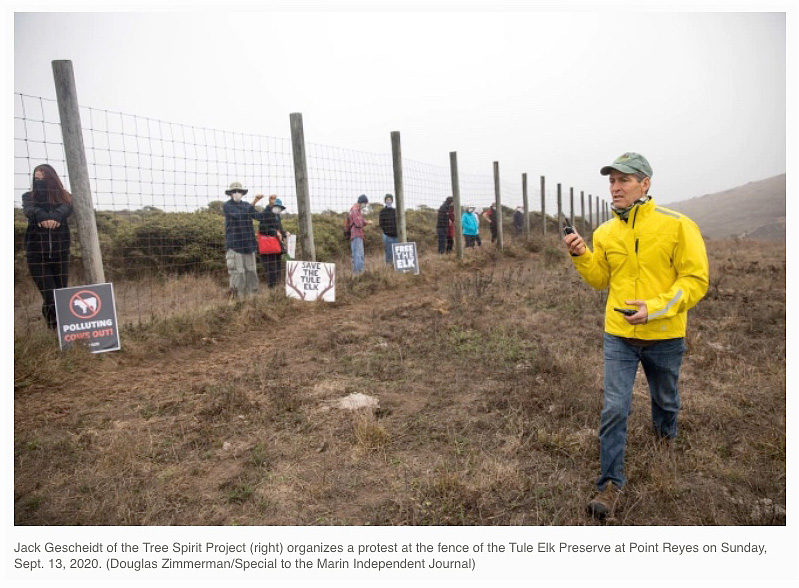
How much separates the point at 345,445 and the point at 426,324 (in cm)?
313

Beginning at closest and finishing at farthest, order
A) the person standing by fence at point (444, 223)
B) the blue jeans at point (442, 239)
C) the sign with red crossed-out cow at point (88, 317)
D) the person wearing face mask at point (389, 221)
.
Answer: the sign with red crossed-out cow at point (88, 317) < the person wearing face mask at point (389, 221) < the person standing by fence at point (444, 223) < the blue jeans at point (442, 239)

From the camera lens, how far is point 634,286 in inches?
107

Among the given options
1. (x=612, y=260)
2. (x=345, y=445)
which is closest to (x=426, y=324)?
(x=345, y=445)

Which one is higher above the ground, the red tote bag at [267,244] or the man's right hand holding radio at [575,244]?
the red tote bag at [267,244]

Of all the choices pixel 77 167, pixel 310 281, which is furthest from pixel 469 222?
pixel 77 167

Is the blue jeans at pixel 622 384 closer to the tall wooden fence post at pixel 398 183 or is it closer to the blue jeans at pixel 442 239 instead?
the tall wooden fence post at pixel 398 183

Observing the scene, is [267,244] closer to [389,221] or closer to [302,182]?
[302,182]

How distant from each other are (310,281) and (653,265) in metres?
5.63

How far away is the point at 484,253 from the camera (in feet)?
44.6

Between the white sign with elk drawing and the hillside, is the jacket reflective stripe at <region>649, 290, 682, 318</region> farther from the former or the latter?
the hillside

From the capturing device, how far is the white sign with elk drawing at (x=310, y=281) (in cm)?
755

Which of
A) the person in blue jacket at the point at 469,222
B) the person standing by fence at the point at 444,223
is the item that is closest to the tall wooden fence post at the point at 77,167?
the person standing by fence at the point at 444,223

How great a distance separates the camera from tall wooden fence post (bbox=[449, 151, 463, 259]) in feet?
40.0

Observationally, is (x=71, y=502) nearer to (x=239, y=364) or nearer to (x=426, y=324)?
(x=239, y=364)
